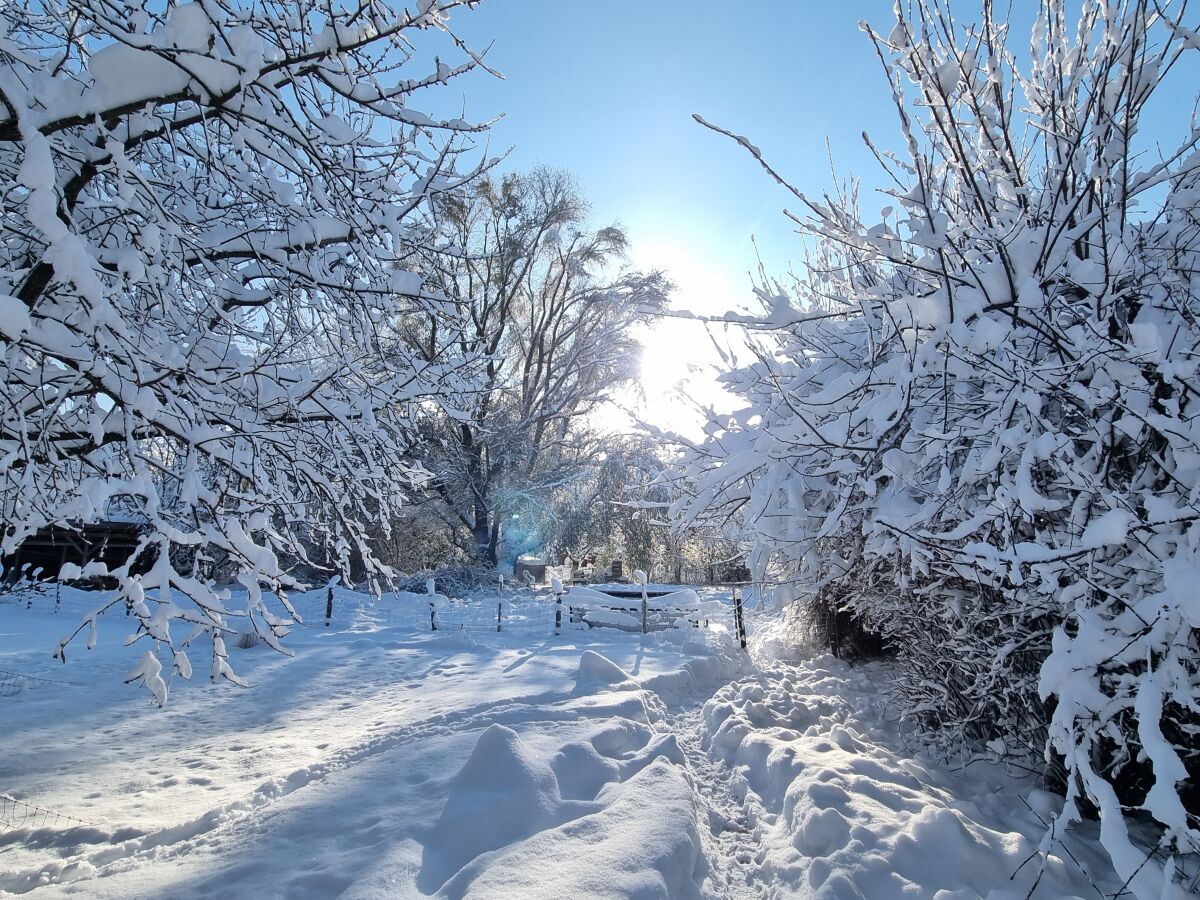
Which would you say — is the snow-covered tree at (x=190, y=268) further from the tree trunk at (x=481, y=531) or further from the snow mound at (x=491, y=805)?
the tree trunk at (x=481, y=531)

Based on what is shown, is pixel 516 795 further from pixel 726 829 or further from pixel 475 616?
pixel 475 616

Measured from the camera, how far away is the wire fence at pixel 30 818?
11.3 feet

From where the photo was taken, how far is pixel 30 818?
3541 millimetres

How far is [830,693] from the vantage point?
5715mm

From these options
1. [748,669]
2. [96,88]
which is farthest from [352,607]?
[96,88]

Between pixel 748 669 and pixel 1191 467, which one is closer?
pixel 1191 467

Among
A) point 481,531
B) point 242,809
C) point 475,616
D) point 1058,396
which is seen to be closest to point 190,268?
point 242,809

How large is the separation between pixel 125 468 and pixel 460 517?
15.2 metres

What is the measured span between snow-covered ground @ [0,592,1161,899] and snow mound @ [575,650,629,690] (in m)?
0.02

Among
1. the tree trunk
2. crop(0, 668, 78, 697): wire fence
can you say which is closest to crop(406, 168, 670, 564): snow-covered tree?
the tree trunk

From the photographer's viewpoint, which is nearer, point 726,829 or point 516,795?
point 516,795

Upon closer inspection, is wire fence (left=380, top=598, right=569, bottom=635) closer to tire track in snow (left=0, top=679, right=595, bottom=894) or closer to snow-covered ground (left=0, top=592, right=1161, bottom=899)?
snow-covered ground (left=0, top=592, right=1161, bottom=899)

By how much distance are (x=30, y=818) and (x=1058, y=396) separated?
564cm

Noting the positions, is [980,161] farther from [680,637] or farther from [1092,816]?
[680,637]
